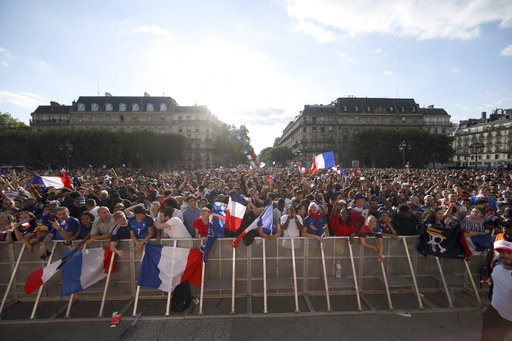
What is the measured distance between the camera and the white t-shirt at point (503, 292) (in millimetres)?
3076

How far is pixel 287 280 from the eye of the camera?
5.10m

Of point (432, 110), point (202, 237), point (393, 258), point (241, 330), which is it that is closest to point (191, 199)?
point (202, 237)

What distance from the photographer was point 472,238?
521 centimetres

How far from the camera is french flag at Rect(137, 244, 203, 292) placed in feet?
15.4

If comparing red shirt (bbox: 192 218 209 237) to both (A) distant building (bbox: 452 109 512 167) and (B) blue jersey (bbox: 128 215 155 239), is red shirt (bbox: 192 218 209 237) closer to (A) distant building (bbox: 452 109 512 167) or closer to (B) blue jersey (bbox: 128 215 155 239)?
(B) blue jersey (bbox: 128 215 155 239)

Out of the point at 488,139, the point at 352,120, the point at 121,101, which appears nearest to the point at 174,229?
the point at 121,101

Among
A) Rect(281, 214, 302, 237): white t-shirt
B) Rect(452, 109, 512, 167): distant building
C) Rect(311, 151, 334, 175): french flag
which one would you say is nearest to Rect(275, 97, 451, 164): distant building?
Rect(452, 109, 512, 167): distant building

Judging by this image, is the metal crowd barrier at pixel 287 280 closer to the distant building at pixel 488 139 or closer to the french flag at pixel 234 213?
the french flag at pixel 234 213

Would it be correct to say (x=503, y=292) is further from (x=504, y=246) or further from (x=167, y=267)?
(x=167, y=267)

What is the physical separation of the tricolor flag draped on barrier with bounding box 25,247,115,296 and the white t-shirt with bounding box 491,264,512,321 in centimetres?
652

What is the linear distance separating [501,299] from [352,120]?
7730cm

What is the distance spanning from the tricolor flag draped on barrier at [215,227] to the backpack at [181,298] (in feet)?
2.41

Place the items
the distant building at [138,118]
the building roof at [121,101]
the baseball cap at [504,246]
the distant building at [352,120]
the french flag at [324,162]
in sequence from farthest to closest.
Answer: the distant building at [352,120] → the building roof at [121,101] → the distant building at [138,118] → the french flag at [324,162] → the baseball cap at [504,246]

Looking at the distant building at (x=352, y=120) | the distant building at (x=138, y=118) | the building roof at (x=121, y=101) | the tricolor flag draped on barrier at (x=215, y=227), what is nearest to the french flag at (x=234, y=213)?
the tricolor flag draped on barrier at (x=215, y=227)
